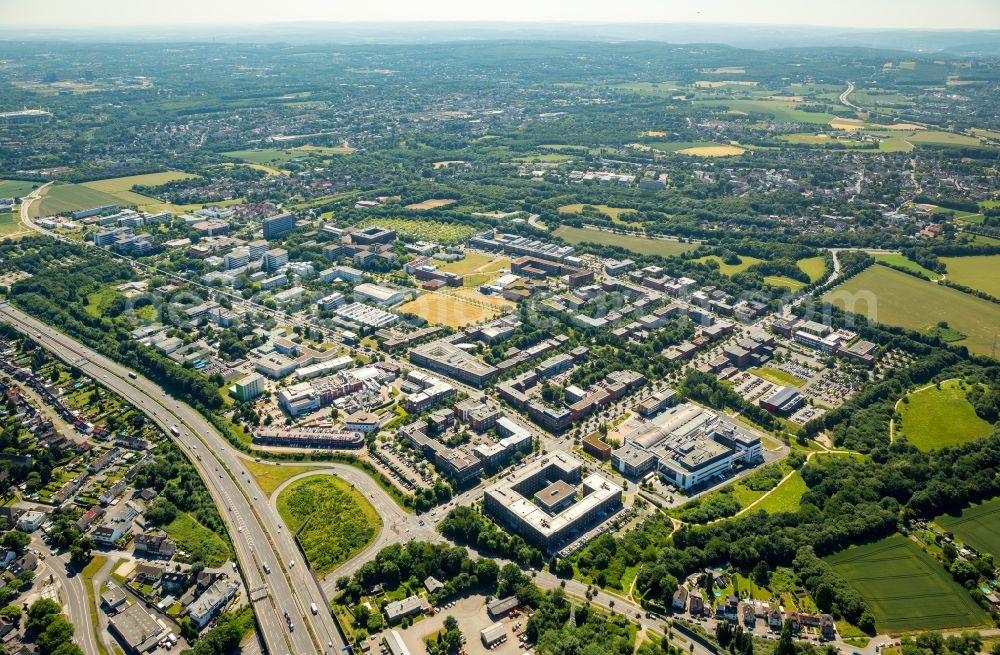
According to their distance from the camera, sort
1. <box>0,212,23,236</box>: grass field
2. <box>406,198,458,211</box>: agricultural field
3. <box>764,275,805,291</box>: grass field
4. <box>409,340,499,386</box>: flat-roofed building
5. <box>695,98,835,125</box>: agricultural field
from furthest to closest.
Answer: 1. <box>695,98,835,125</box>: agricultural field
2. <box>406,198,458,211</box>: agricultural field
3. <box>0,212,23,236</box>: grass field
4. <box>764,275,805,291</box>: grass field
5. <box>409,340,499,386</box>: flat-roofed building

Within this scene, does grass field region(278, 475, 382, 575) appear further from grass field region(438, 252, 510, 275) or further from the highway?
grass field region(438, 252, 510, 275)

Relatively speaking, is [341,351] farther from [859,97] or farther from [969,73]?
[969,73]

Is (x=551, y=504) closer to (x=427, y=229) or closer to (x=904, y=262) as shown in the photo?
(x=427, y=229)


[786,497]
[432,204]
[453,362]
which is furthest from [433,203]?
[786,497]

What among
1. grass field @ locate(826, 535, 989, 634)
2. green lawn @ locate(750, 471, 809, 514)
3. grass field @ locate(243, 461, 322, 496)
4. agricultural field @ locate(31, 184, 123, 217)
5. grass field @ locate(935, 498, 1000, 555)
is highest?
agricultural field @ locate(31, 184, 123, 217)

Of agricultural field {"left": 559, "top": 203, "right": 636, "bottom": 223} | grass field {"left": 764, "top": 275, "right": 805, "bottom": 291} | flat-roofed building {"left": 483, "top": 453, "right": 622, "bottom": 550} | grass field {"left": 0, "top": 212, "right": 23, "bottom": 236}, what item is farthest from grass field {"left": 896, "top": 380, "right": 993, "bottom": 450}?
grass field {"left": 0, "top": 212, "right": 23, "bottom": 236}

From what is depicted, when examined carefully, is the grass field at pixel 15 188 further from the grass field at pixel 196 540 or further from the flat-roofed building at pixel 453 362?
the grass field at pixel 196 540

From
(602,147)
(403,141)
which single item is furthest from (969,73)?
(403,141)
